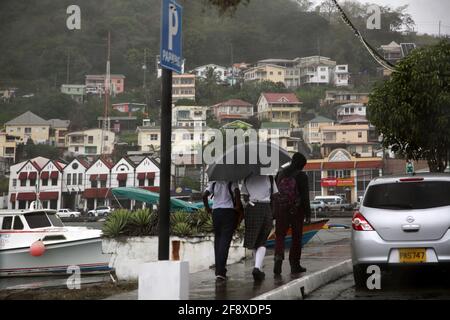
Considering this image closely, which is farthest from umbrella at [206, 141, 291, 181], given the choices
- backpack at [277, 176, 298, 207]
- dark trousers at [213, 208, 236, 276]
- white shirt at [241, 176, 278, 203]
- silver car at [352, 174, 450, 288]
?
silver car at [352, 174, 450, 288]

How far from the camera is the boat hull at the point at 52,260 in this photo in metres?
18.0

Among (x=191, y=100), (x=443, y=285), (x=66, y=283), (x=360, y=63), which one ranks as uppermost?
(x=360, y=63)

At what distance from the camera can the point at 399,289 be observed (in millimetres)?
7719

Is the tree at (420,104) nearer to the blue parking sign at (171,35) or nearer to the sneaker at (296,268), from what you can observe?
the sneaker at (296,268)

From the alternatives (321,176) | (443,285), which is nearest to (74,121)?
(321,176)

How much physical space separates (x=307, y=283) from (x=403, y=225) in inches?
52.6

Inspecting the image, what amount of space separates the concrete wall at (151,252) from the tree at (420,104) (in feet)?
13.9

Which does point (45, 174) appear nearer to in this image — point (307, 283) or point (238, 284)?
point (238, 284)

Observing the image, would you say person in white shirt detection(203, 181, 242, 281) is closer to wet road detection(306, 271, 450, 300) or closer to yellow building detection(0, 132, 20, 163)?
wet road detection(306, 271, 450, 300)

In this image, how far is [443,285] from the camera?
314 inches

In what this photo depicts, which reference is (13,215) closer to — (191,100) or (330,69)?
(191,100)

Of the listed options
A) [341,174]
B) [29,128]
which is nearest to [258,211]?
[29,128]

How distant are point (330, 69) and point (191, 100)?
34.3m
